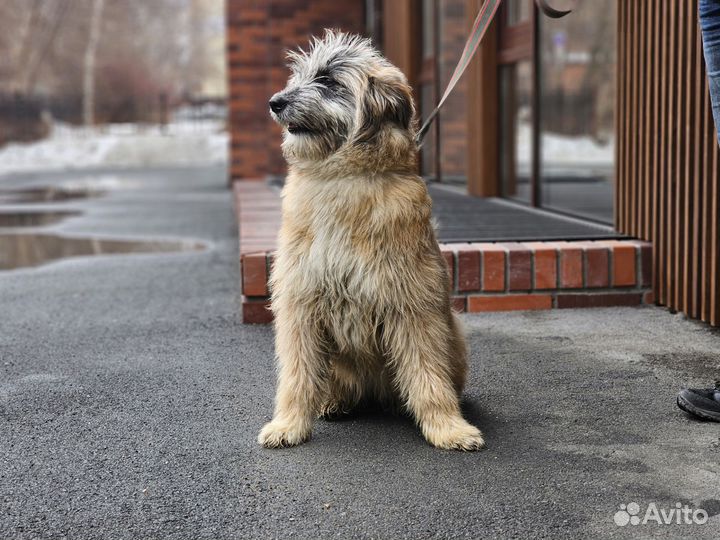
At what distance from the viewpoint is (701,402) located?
9.28 feet

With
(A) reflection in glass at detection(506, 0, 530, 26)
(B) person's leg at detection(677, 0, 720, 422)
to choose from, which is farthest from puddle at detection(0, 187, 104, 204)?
(B) person's leg at detection(677, 0, 720, 422)

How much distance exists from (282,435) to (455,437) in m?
0.53

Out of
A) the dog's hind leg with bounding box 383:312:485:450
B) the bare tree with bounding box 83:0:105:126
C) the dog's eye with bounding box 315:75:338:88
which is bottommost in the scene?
the dog's hind leg with bounding box 383:312:485:450

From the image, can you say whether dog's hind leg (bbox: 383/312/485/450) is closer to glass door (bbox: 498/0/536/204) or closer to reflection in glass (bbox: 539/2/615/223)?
glass door (bbox: 498/0/536/204)

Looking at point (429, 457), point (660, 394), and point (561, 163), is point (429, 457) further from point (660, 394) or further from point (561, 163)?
point (561, 163)

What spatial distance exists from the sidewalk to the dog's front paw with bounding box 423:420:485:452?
35 mm

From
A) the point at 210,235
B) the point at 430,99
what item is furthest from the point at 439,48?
the point at 210,235

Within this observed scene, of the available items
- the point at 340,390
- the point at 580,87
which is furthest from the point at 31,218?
the point at 580,87

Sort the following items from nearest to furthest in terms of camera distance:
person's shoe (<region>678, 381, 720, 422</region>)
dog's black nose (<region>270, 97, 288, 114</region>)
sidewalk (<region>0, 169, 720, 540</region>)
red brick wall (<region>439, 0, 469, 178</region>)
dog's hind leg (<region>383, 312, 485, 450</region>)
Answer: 1. sidewalk (<region>0, 169, 720, 540</region>)
2. dog's black nose (<region>270, 97, 288, 114</region>)
3. dog's hind leg (<region>383, 312, 485, 450</region>)
4. person's shoe (<region>678, 381, 720, 422</region>)
5. red brick wall (<region>439, 0, 469, 178</region>)

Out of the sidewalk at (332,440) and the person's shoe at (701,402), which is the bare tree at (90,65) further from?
the person's shoe at (701,402)

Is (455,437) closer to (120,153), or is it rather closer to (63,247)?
(63,247)

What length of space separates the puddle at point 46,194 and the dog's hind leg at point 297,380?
11.0 meters

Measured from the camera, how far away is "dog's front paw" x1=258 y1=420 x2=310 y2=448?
2.66m

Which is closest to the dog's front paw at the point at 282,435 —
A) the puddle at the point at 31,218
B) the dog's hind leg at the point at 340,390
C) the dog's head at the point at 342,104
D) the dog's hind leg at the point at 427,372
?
the dog's hind leg at the point at 340,390
